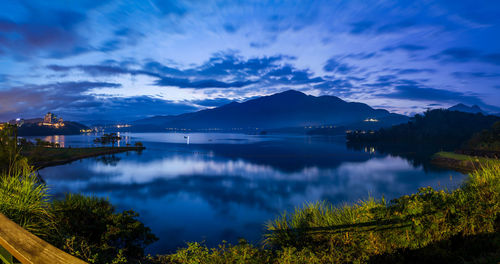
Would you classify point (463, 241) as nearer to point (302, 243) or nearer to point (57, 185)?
point (302, 243)

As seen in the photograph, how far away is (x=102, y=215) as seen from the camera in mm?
10477

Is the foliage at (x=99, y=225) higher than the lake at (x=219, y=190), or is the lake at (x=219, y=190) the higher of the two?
the foliage at (x=99, y=225)

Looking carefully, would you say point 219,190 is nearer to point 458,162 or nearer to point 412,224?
point 412,224

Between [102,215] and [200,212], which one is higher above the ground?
[102,215]

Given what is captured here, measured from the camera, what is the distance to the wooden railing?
136cm

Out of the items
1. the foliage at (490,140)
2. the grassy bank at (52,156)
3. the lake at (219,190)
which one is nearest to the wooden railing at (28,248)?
the lake at (219,190)

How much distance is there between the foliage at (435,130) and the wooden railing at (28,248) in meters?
124

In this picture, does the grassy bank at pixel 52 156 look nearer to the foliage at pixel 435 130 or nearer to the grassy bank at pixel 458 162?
the grassy bank at pixel 458 162

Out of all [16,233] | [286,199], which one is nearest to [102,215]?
[16,233]

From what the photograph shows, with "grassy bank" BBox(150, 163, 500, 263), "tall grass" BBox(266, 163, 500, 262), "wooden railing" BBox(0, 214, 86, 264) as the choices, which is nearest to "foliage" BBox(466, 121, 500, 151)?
"tall grass" BBox(266, 163, 500, 262)

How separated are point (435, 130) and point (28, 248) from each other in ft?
478

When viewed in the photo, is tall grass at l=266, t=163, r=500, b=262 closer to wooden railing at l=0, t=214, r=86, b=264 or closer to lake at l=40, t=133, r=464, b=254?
lake at l=40, t=133, r=464, b=254

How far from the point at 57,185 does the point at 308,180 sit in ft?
110

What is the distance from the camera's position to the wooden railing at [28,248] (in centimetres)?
136
